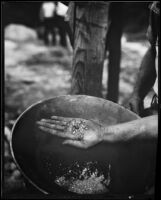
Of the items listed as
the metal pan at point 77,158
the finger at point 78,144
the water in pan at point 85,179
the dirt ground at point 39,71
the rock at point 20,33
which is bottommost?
the water in pan at point 85,179

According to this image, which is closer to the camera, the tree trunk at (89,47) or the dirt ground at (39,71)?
the tree trunk at (89,47)

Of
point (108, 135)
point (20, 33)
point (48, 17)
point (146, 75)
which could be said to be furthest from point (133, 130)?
point (20, 33)

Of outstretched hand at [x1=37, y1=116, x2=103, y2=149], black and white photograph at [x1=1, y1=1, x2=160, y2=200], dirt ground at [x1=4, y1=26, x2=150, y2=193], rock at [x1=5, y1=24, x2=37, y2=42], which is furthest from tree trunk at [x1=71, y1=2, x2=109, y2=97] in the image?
rock at [x1=5, y1=24, x2=37, y2=42]

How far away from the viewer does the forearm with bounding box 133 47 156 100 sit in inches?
107

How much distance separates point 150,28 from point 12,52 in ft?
4.00

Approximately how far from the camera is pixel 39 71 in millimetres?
2883

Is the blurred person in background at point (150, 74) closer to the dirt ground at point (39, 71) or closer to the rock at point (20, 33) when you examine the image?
the dirt ground at point (39, 71)

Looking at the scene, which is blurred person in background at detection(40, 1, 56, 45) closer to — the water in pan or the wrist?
the wrist

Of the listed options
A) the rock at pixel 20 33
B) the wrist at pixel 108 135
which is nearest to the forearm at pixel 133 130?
the wrist at pixel 108 135

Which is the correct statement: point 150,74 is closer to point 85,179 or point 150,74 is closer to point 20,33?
point 85,179

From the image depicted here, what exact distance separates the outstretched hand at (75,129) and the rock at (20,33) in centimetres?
96

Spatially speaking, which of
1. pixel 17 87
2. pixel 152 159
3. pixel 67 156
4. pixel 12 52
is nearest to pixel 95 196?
pixel 67 156

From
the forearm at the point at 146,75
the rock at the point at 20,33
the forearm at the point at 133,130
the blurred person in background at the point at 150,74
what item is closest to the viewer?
the forearm at the point at 133,130

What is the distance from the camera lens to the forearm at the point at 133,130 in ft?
7.97
